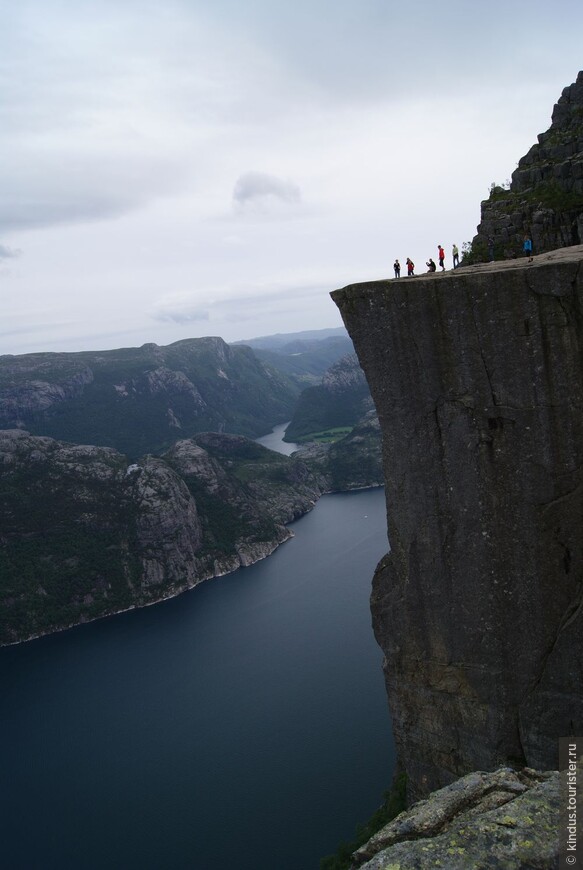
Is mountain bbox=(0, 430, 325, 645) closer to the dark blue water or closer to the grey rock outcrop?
the dark blue water

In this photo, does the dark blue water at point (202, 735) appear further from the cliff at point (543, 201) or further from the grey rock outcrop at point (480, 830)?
the cliff at point (543, 201)

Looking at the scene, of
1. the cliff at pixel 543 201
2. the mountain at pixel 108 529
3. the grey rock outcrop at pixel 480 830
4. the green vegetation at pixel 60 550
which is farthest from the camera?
the mountain at pixel 108 529

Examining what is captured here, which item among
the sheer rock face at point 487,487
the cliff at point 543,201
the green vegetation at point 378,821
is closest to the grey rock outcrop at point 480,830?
the sheer rock face at point 487,487

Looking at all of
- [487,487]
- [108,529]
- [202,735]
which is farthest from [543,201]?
[108,529]

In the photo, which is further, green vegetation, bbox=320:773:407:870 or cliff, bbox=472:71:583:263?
green vegetation, bbox=320:773:407:870

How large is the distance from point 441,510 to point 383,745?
45287 millimetres

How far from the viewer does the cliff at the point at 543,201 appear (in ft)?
82.0

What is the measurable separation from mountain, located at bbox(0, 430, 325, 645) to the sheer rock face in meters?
112

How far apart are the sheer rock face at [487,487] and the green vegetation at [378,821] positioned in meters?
8.98

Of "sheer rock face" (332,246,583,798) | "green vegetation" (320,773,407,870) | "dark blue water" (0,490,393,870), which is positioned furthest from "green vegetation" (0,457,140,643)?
A: "sheer rock face" (332,246,583,798)

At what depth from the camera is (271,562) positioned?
137 m

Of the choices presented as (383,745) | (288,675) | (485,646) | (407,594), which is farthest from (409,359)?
(288,675)

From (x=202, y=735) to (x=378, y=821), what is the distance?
127 ft

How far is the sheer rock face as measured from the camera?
59.0 feet
